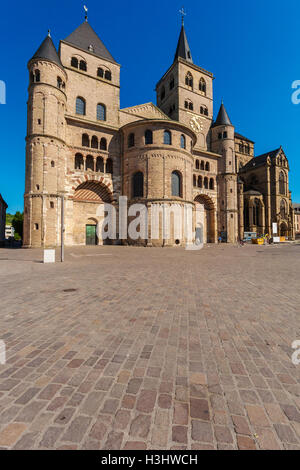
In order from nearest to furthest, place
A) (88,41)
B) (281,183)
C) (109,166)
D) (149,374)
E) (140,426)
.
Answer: (140,426) → (149,374) → (109,166) → (88,41) → (281,183)

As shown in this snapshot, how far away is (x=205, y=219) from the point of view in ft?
111

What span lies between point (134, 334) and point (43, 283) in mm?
4250

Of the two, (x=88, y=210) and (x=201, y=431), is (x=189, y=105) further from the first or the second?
(x=201, y=431)

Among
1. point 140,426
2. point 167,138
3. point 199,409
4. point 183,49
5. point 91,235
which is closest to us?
point 140,426

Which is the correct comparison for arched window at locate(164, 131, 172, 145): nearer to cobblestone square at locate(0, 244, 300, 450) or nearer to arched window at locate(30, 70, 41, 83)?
arched window at locate(30, 70, 41, 83)

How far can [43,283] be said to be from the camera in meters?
6.04

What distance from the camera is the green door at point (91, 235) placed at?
25516mm

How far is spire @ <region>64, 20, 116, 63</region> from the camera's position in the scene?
2782 cm

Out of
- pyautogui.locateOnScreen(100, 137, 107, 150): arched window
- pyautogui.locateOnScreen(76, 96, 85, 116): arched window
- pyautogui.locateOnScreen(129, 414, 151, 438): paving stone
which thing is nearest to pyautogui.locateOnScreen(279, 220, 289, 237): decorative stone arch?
pyautogui.locateOnScreen(100, 137, 107, 150): arched window

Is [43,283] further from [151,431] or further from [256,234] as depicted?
[256,234]

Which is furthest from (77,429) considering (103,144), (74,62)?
(74,62)

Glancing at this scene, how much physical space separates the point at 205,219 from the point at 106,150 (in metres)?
18.6

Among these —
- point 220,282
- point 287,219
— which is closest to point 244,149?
point 287,219

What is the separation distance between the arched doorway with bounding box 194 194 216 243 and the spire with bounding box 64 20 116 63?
24624 mm
